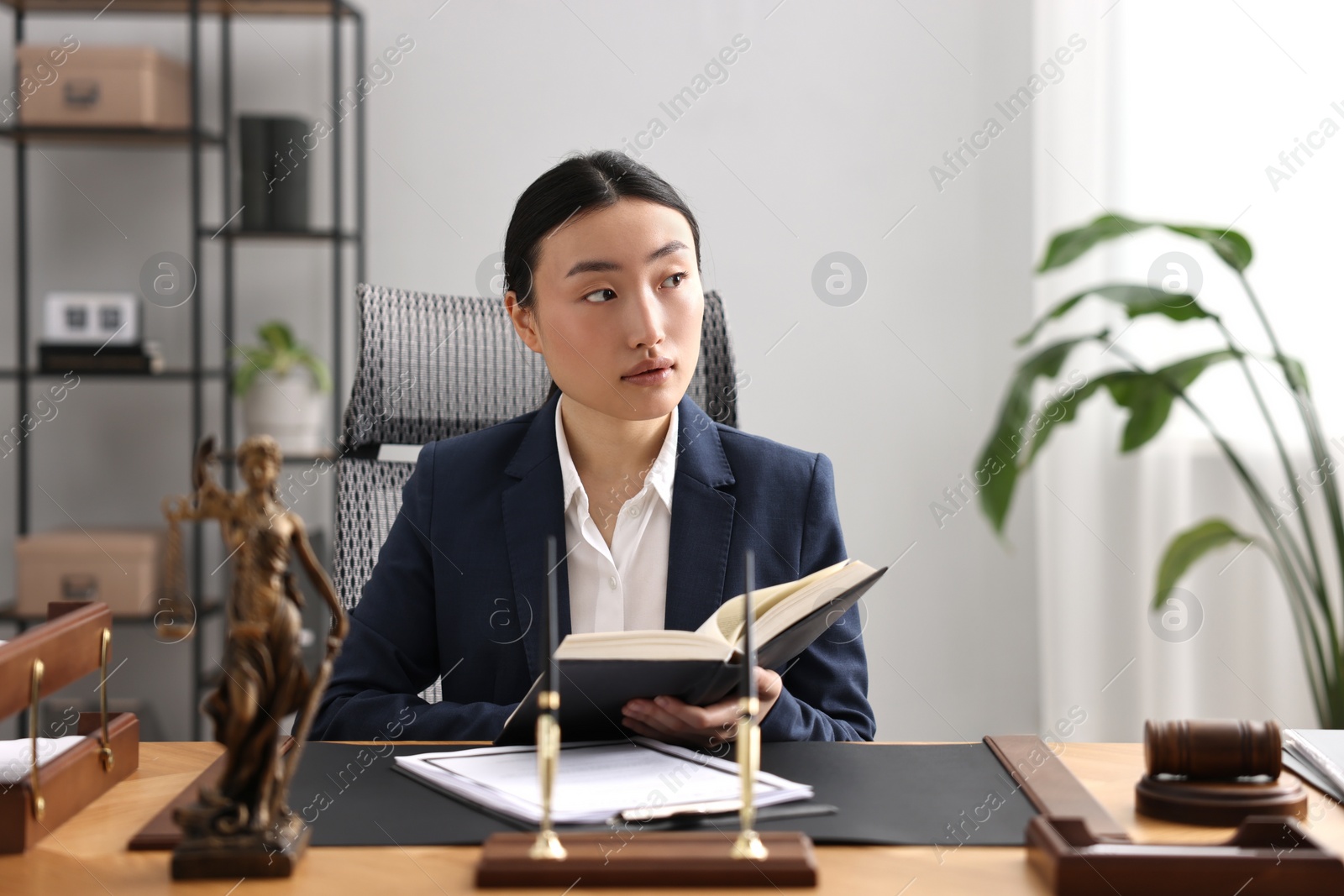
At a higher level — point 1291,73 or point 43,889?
point 1291,73

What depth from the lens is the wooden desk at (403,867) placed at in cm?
70

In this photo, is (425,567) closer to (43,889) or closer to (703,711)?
(703,711)

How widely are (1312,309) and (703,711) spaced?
6.14 ft

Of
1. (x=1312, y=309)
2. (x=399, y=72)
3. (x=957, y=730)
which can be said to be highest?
(x=399, y=72)

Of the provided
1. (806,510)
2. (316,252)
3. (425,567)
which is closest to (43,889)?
(425,567)

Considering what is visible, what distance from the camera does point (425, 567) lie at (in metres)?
1.38

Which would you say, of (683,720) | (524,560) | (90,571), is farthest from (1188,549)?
(90,571)

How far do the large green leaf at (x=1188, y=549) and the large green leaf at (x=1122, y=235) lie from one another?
496 mm

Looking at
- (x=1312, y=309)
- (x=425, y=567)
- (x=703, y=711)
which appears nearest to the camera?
(x=703, y=711)

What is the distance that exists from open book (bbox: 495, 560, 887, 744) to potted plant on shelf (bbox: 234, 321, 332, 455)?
1738 millimetres

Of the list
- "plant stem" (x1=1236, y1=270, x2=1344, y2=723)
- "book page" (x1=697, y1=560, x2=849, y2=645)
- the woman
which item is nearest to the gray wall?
"plant stem" (x1=1236, y1=270, x2=1344, y2=723)

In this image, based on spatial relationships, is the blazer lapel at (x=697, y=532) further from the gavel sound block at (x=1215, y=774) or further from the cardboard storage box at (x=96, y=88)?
the cardboard storage box at (x=96, y=88)

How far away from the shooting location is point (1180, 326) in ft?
7.82

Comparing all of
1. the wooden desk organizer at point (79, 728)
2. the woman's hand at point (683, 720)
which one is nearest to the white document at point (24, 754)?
the wooden desk organizer at point (79, 728)
